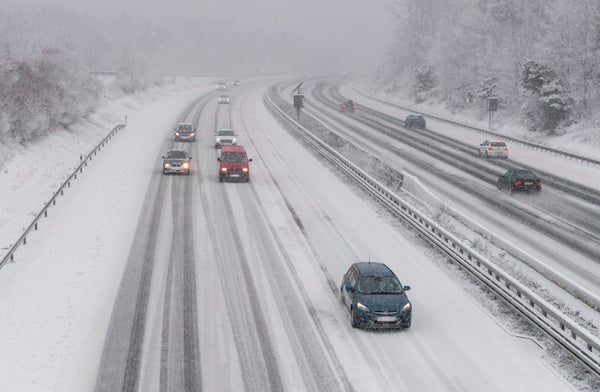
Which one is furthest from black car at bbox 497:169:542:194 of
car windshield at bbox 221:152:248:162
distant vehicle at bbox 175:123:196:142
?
distant vehicle at bbox 175:123:196:142

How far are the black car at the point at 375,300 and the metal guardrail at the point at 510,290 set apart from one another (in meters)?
3.25

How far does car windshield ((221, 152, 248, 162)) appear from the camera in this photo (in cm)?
3503

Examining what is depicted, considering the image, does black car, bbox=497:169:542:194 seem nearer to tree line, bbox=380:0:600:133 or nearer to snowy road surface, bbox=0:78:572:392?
snowy road surface, bbox=0:78:572:392

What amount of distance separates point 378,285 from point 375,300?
2.37ft

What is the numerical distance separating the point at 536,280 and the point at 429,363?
836cm

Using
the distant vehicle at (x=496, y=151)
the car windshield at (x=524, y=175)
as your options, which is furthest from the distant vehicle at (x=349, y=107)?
the car windshield at (x=524, y=175)

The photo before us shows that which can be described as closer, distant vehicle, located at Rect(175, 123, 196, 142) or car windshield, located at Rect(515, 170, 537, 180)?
car windshield, located at Rect(515, 170, 537, 180)

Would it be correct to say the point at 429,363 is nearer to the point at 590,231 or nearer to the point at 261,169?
the point at 590,231

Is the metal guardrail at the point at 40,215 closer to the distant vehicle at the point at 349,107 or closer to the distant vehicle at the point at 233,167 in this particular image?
the distant vehicle at the point at 233,167

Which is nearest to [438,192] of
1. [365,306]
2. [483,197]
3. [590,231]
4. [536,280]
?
[483,197]

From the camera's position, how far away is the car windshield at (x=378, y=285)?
55.2ft

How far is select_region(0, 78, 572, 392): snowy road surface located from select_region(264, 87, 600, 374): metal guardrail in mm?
704

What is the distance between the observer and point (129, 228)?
25266 millimetres

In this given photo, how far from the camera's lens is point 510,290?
18.1 meters
